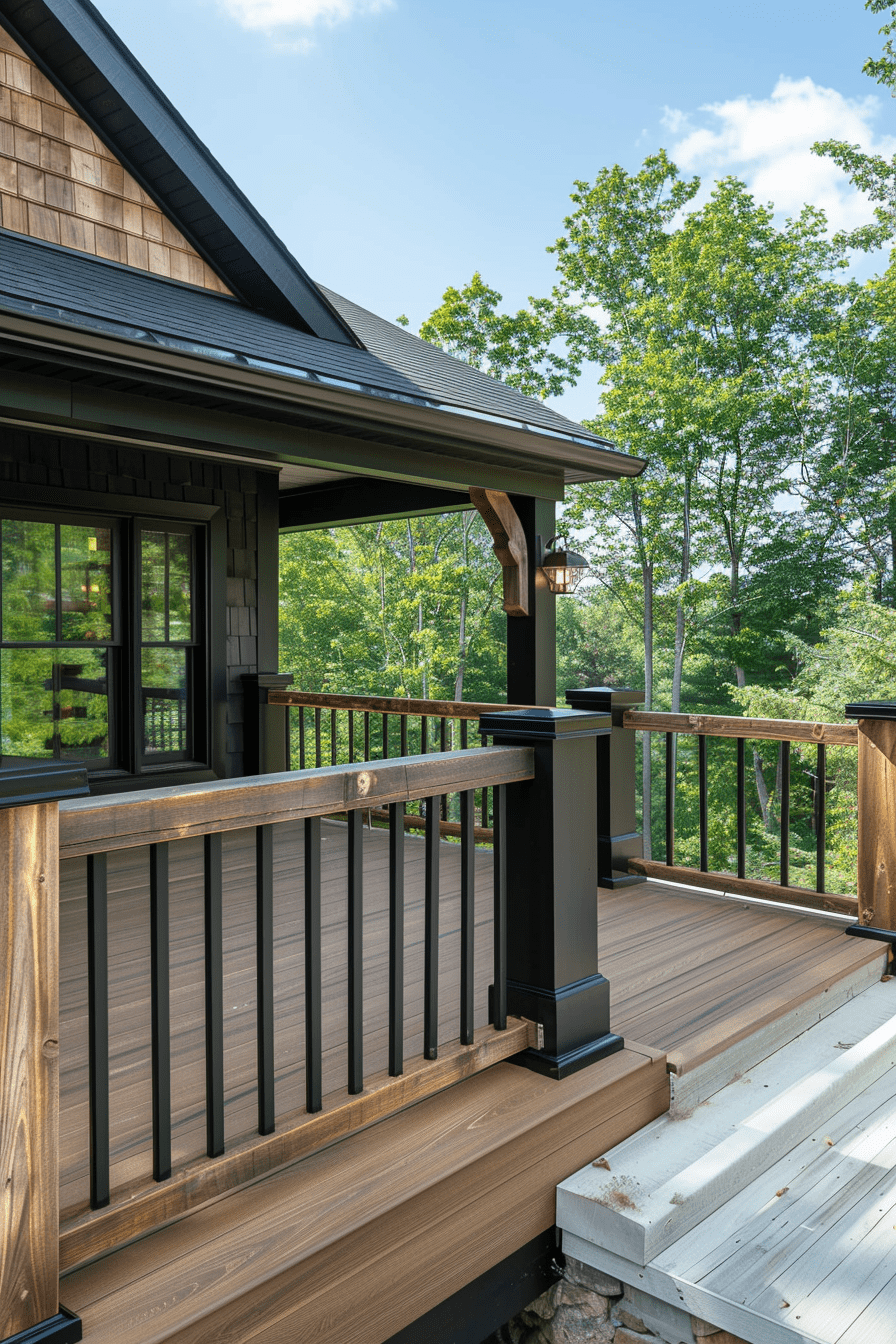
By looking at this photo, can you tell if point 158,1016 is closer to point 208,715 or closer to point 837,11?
point 208,715

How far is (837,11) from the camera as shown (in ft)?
75.6

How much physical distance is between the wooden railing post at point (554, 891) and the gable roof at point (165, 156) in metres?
3.86

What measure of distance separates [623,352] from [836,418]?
4.92 m

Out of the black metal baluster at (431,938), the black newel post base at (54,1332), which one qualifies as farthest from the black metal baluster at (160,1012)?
the black metal baluster at (431,938)

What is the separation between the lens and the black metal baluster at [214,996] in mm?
1679

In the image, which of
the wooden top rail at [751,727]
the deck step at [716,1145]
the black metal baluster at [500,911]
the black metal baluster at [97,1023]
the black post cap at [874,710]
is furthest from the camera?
the wooden top rail at [751,727]

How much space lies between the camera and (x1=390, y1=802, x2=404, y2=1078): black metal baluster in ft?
6.80

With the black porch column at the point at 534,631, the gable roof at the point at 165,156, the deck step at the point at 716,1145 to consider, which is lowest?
the deck step at the point at 716,1145

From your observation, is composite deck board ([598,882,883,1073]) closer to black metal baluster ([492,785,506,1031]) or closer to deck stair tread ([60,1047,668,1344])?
deck stair tread ([60,1047,668,1344])

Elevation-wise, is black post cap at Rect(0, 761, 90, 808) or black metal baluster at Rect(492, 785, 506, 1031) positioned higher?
black post cap at Rect(0, 761, 90, 808)

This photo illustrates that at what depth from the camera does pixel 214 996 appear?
1719 mm

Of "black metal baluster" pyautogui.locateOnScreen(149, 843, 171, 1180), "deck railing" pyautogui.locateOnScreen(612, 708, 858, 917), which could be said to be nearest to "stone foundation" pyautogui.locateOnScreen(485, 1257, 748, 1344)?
"black metal baluster" pyautogui.locateOnScreen(149, 843, 171, 1180)

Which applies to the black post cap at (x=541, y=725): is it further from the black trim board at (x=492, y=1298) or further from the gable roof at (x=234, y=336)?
the gable roof at (x=234, y=336)

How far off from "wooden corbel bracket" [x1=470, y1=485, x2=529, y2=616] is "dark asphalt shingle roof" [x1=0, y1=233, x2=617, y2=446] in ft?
1.98
